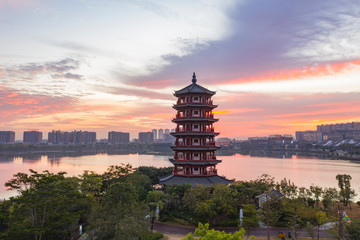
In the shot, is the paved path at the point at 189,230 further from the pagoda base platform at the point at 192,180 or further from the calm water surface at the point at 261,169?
the calm water surface at the point at 261,169

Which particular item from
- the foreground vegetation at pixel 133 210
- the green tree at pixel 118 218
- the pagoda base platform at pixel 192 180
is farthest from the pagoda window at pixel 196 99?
the green tree at pixel 118 218

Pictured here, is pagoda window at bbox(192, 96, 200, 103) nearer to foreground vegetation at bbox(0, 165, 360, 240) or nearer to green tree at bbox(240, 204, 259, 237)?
foreground vegetation at bbox(0, 165, 360, 240)

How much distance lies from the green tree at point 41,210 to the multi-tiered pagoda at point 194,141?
12.3 m

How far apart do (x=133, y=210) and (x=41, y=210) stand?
691cm

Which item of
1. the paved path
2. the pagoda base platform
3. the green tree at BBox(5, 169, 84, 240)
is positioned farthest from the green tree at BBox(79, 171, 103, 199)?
the paved path

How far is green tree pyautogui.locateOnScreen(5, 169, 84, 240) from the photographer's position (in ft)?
55.7

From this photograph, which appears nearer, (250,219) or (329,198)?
(250,219)

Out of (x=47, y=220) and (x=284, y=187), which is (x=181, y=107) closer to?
(x=284, y=187)

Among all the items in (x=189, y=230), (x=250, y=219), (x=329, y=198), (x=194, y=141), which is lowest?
(x=189, y=230)

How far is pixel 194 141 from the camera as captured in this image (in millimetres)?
30578

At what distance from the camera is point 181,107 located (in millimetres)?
31297

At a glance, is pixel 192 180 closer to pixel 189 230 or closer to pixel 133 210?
pixel 189 230

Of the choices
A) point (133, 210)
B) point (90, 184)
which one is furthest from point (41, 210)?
point (90, 184)

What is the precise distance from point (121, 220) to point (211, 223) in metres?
10.4
